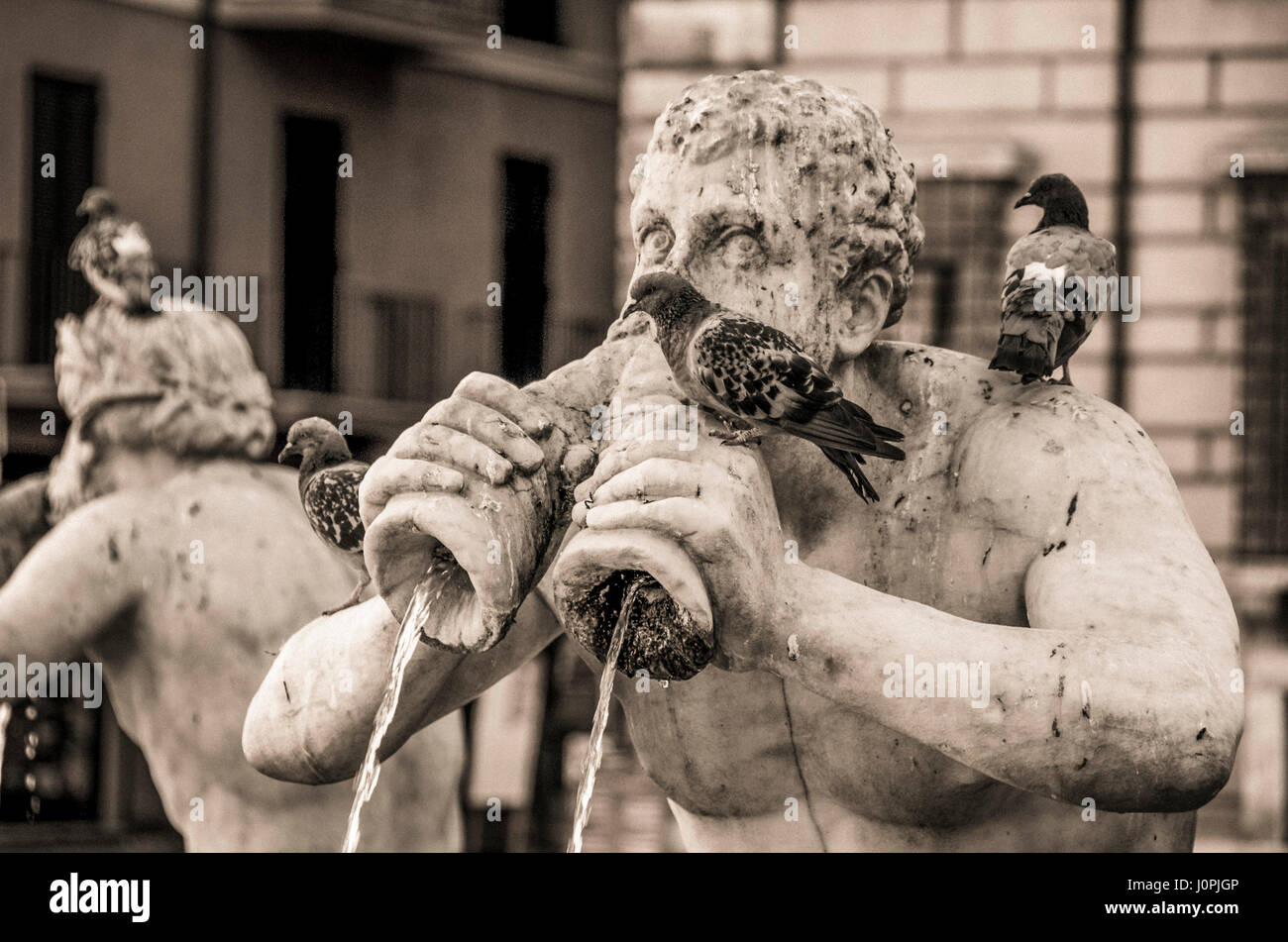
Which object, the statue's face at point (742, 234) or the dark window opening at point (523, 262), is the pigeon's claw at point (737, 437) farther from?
the dark window opening at point (523, 262)

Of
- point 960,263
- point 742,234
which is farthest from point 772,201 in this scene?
point 960,263

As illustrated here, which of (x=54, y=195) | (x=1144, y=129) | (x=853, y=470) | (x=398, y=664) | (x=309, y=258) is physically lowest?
(x=398, y=664)

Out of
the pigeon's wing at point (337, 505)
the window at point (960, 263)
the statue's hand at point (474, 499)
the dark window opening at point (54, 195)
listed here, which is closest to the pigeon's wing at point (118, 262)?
the pigeon's wing at point (337, 505)

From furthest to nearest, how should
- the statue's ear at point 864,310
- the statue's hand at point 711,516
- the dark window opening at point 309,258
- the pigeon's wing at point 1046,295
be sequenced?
1. the dark window opening at point 309,258
2. the pigeon's wing at point 1046,295
3. the statue's ear at point 864,310
4. the statue's hand at point 711,516

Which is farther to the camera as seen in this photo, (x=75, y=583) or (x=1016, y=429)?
(x=75, y=583)

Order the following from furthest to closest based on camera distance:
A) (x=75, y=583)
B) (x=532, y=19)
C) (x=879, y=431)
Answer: (x=532, y=19) → (x=75, y=583) → (x=879, y=431)

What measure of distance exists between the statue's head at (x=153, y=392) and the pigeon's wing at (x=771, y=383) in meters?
2.47

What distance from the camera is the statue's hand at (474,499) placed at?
2910 millimetres

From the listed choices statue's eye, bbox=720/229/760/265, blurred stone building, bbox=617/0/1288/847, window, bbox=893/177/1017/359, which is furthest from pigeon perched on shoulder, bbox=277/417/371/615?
window, bbox=893/177/1017/359

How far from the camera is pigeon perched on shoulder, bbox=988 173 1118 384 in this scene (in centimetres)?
366

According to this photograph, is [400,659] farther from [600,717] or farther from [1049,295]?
[1049,295]

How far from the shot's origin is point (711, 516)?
9.21 feet

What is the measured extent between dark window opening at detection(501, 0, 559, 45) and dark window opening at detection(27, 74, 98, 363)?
17.3ft

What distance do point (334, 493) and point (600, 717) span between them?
3.31 ft
